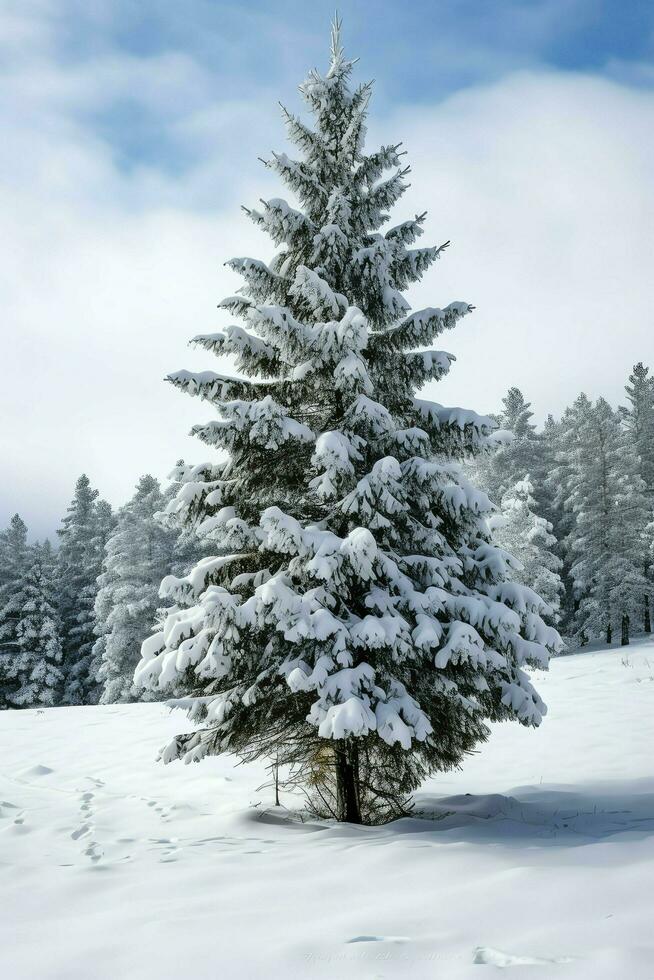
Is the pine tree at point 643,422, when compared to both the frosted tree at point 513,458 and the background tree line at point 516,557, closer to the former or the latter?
the background tree line at point 516,557

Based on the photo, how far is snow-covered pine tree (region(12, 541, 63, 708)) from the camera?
34312 millimetres

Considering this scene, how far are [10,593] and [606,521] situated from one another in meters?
33.6

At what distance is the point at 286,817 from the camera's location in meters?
7.32

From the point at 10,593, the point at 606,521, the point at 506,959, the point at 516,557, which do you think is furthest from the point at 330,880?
the point at 10,593

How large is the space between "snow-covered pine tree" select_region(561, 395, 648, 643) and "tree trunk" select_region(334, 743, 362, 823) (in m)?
28.5

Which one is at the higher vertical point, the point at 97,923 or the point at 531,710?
the point at 531,710

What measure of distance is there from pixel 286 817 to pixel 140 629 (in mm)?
23300

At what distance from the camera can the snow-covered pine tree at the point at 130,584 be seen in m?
28.7

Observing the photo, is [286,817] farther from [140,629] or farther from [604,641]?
[604,641]

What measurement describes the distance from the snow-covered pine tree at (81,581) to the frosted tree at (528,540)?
21717 millimetres

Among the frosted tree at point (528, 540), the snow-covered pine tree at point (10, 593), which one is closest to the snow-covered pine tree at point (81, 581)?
the snow-covered pine tree at point (10, 593)

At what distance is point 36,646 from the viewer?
3547 cm

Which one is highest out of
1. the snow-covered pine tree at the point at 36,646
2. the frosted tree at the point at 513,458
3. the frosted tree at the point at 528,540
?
the frosted tree at the point at 513,458

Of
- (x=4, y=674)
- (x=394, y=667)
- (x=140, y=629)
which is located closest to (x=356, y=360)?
(x=394, y=667)
